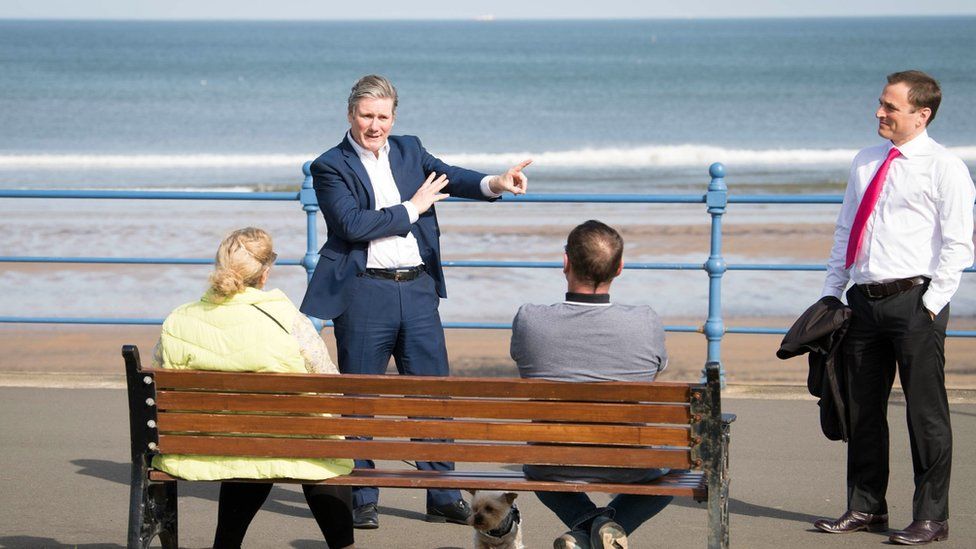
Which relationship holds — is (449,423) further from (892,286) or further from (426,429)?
(892,286)

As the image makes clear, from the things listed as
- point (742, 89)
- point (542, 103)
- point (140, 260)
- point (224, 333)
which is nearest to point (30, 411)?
point (140, 260)

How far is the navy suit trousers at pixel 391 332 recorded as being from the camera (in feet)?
14.6

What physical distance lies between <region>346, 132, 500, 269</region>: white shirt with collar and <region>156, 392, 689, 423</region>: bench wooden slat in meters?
0.99

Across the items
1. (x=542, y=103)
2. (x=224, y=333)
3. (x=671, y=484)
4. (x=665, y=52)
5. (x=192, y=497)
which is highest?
(x=665, y=52)

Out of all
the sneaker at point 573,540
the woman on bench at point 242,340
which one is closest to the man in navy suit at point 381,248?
the woman on bench at point 242,340

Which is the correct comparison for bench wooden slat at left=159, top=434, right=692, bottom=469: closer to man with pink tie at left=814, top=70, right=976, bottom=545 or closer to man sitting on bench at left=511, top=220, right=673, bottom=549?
man sitting on bench at left=511, top=220, right=673, bottom=549

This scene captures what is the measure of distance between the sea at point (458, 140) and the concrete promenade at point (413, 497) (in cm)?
410

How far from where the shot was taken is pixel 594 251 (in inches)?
142

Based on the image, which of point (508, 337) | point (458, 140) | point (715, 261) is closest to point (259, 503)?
point (715, 261)

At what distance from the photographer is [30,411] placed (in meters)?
6.24

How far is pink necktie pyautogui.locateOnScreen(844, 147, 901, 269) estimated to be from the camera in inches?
167

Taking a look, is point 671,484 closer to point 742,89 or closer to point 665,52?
point 742,89

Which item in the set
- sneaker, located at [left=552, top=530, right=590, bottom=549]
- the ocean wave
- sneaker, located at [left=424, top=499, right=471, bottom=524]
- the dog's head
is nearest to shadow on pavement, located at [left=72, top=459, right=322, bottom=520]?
sneaker, located at [left=424, top=499, right=471, bottom=524]

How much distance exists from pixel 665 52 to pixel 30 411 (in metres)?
88.8
